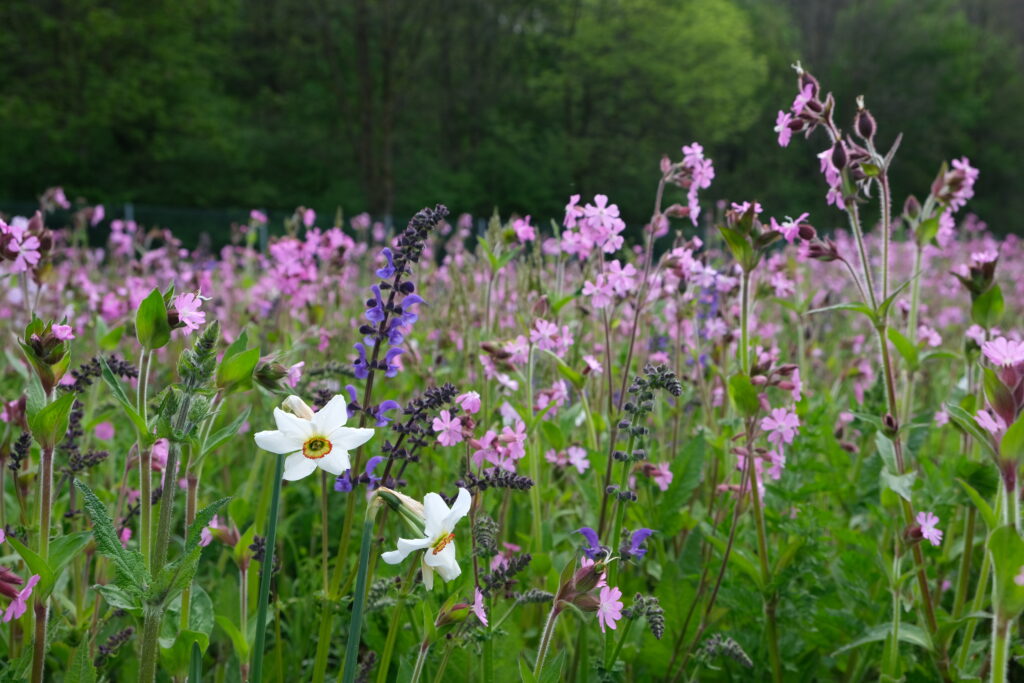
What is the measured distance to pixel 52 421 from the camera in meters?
1.22

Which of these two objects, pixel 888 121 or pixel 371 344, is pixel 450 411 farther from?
pixel 888 121

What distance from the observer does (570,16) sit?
35844 millimetres

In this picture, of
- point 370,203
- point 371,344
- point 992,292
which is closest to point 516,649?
point 371,344

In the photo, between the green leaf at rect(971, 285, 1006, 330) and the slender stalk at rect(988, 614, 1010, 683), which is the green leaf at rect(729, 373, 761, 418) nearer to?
the green leaf at rect(971, 285, 1006, 330)

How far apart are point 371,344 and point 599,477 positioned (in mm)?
691

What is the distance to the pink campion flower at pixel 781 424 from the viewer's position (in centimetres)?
190

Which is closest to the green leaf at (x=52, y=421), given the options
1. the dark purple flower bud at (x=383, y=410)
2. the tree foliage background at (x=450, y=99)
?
the dark purple flower bud at (x=383, y=410)

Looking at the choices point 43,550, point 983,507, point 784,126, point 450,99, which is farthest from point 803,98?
point 450,99

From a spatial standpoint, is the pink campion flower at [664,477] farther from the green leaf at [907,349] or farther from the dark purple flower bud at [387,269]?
the dark purple flower bud at [387,269]

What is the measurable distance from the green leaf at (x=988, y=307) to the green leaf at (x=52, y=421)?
1.64 meters

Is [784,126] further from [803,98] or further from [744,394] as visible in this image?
[744,394]

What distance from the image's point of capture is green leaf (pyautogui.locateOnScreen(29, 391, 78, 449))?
118cm

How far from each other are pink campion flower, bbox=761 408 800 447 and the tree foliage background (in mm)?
23418

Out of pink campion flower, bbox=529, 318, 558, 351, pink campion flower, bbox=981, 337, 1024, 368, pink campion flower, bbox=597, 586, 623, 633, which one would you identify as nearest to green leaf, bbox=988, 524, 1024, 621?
pink campion flower, bbox=981, 337, 1024, 368
